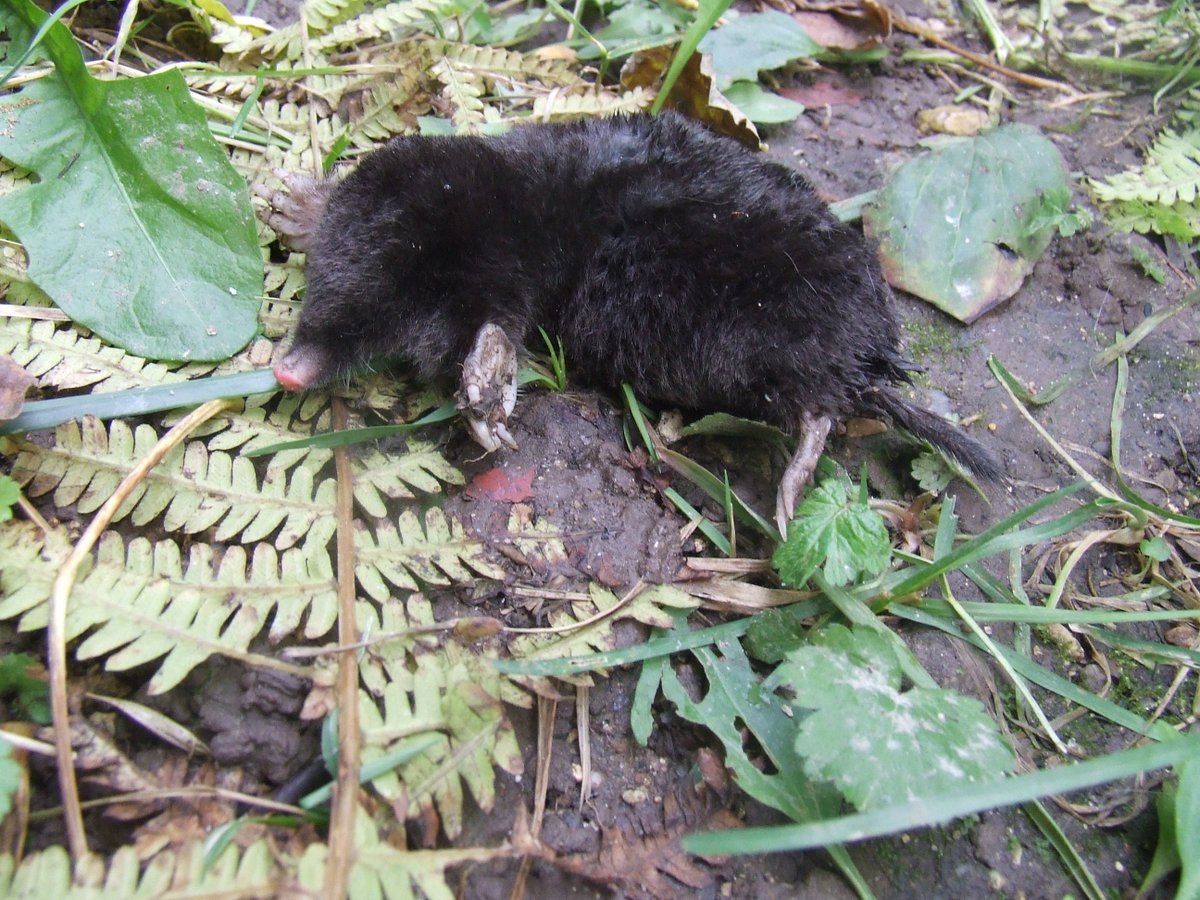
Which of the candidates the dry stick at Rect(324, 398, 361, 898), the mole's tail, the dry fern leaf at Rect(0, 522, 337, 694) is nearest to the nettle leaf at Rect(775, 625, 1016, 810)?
the mole's tail

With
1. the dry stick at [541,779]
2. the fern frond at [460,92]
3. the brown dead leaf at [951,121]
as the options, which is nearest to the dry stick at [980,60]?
the brown dead leaf at [951,121]

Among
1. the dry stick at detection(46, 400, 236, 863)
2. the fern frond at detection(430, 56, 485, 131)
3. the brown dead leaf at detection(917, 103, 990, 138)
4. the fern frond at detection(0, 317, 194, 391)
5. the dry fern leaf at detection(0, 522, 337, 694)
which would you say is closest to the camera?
the dry stick at detection(46, 400, 236, 863)

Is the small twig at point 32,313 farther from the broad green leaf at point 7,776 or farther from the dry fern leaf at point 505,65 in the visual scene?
the dry fern leaf at point 505,65

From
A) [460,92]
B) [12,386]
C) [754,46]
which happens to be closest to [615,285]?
[460,92]

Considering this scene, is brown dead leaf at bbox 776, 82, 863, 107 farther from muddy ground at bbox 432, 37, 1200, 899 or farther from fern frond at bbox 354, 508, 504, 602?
fern frond at bbox 354, 508, 504, 602

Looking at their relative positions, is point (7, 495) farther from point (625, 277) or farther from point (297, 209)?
point (625, 277)

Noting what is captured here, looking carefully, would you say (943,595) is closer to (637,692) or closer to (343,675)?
(637,692)
